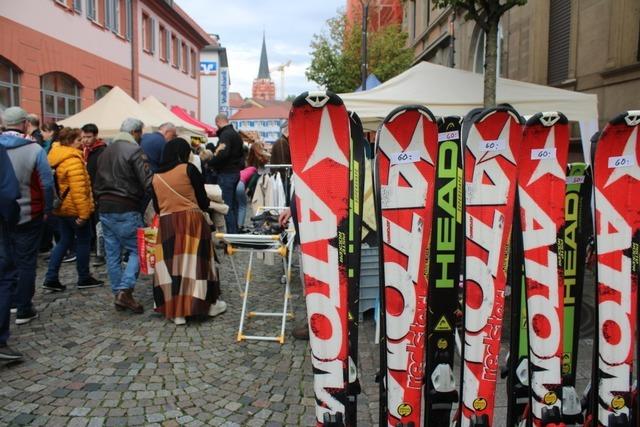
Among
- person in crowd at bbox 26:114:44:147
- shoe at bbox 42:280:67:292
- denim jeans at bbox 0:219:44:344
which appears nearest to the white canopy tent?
denim jeans at bbox 0:219:44:344

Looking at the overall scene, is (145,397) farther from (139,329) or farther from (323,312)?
(323,312)

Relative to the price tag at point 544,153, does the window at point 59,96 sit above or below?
above

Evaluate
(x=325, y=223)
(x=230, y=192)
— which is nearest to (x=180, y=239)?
(x=325, y=223)

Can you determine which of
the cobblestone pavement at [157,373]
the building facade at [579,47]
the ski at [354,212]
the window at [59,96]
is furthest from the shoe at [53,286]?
the window at [59,96]

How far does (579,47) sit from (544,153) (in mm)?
8539

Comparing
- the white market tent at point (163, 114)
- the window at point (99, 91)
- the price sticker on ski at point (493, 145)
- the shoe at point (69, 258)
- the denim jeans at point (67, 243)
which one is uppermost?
the window at point (99, 91)

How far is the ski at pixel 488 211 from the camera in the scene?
238 cm

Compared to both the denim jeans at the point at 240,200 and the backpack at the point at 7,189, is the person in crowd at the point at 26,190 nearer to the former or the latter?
the backpack at the point at 7,189

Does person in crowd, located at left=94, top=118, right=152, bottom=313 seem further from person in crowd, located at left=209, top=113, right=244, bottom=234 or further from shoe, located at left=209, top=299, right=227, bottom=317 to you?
person in crowd, located at left=209, top=113, right=244, bottom=234

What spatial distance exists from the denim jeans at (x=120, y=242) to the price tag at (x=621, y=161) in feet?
13.8

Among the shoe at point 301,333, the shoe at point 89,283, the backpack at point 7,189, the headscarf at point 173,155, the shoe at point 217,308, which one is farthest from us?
the shoe at point 89,283

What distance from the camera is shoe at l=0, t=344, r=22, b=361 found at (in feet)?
12.6

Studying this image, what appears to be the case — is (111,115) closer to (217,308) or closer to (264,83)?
(217,308)

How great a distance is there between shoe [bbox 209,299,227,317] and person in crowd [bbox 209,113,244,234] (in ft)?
9.33
